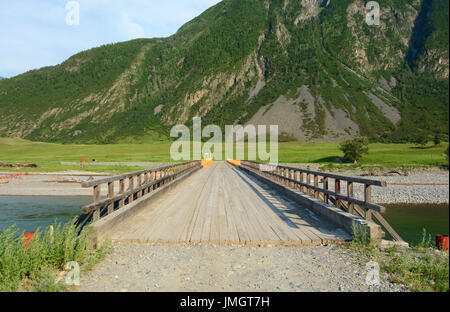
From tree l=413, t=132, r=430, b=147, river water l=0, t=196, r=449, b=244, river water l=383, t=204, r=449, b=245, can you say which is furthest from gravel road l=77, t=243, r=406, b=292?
river water l=0, t=196, r=449, b=244

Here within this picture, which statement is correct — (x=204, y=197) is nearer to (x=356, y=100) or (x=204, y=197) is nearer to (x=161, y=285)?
(x=161, y=285)

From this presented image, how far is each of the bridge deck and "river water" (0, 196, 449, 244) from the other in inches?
226

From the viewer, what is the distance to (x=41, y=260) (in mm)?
4984

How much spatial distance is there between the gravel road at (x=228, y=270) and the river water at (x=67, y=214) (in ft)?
28.0

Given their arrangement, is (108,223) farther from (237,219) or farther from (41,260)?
(237,219)

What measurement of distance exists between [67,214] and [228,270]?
14.0m

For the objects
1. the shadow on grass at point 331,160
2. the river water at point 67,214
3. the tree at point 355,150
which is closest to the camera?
the river water at point 67,214

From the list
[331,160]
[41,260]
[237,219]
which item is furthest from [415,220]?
[331,160]

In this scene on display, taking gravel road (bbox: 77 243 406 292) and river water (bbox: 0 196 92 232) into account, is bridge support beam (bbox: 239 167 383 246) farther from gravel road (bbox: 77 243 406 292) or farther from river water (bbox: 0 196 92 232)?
river water (bbox: 0 196 92 232)

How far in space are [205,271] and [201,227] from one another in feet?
9.52

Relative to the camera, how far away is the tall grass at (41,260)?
4336 mm

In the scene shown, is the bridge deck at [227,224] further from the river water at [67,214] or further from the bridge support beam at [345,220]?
the river water at [67,214]

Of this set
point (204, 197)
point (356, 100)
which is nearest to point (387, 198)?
point (204, 197)

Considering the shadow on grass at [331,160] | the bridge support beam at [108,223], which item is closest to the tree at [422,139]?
the bridge support beam at [108,223]
